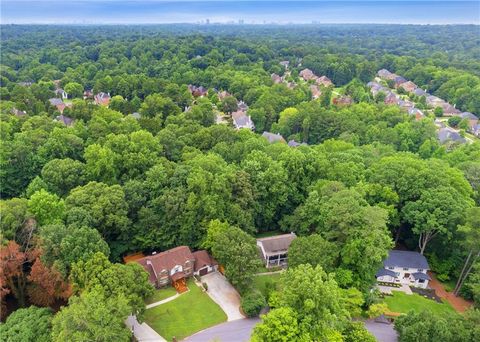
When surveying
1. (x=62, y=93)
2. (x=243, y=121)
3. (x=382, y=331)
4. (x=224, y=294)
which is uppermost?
(x=62, y=93)

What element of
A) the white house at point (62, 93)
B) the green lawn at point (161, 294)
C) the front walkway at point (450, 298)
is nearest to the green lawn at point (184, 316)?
the green lawn at point (161, 294)

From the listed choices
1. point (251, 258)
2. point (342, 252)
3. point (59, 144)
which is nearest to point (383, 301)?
point (342, 252)

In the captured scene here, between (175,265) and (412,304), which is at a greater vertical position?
(175,265)

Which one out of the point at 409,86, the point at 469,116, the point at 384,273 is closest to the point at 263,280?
the point at 384,273

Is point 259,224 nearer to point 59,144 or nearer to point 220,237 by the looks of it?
point 220,237

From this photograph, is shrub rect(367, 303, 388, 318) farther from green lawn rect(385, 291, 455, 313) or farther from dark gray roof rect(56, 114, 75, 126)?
dark gray roof rect(56, 114, 75, 126)

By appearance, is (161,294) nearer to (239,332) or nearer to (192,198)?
(239,332)

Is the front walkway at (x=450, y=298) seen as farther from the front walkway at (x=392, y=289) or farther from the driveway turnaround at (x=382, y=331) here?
the driveway turnaround at (x=382, y=331)

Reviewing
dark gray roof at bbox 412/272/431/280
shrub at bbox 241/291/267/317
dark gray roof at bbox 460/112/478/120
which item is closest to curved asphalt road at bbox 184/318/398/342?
shrub at bbox 241/291/267/317

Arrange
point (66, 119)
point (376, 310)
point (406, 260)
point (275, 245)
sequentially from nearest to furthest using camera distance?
point (376, 310)
point (406, 260)
point (275, 245)
point (66, 119)
